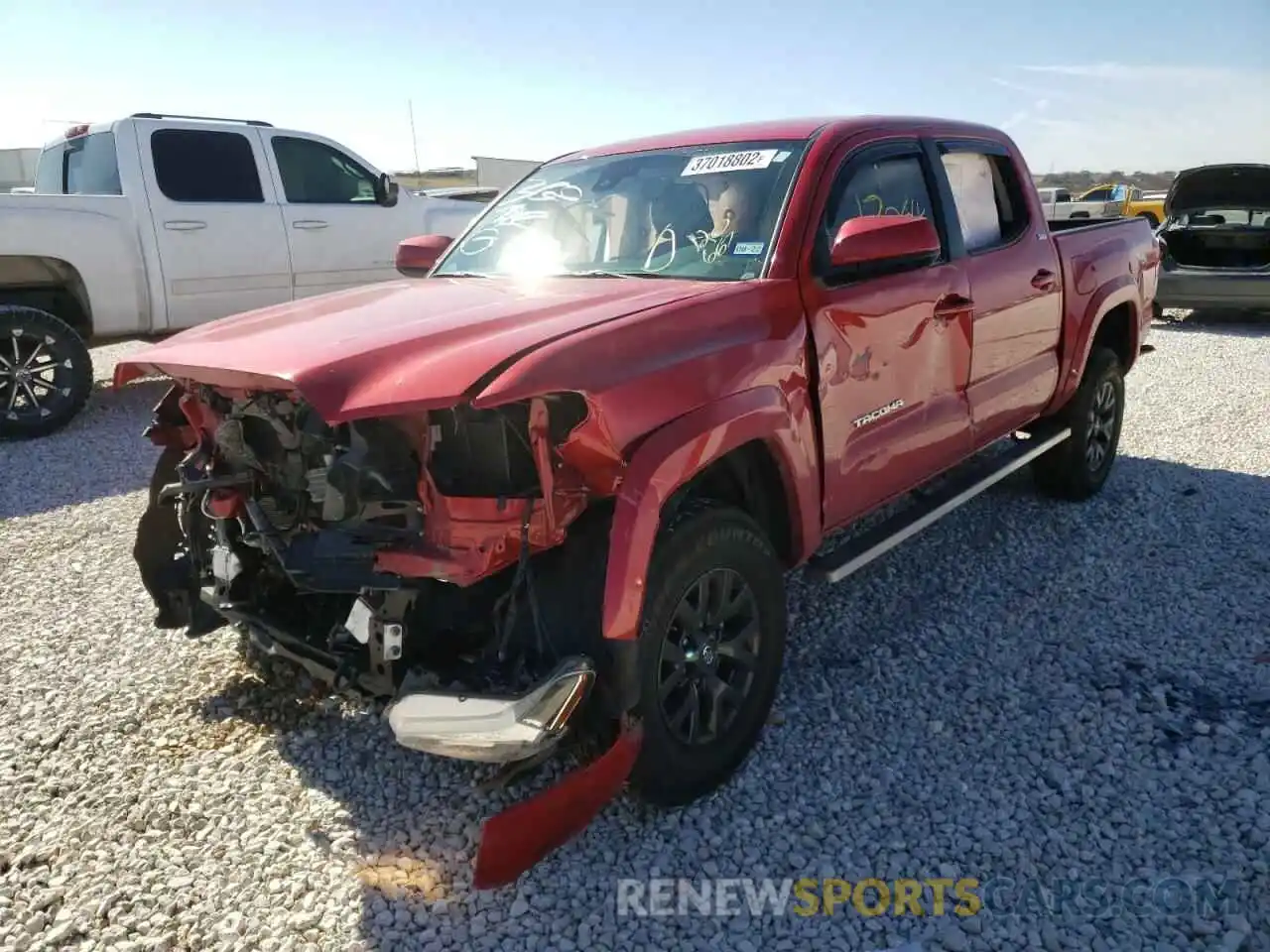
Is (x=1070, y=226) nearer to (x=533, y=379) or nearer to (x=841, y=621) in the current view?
(x=841, y=621)

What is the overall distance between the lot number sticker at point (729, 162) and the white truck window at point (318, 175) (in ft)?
18.7

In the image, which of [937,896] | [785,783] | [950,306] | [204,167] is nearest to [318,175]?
[204,167]

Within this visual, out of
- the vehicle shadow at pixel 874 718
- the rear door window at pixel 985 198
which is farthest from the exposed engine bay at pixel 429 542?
the rear door window at pixel 985 198

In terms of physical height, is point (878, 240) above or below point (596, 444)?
above

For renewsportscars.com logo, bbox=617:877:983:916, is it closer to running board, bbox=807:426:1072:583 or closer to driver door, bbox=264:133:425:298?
running board, bbox=807:426:1072:583

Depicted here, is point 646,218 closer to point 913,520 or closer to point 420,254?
point 420,254

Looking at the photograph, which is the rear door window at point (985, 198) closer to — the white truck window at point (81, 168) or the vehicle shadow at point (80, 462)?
the vehicle shadow at point (80, 462)

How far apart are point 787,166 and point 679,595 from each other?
1.63 m

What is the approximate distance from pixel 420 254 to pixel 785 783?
9.03 feet

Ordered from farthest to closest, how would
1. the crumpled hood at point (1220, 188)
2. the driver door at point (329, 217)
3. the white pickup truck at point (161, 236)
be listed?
the crumpled hood at point (1220, 188)
the driver door at point (329, 217)
the white pickup truck at point (161, 236)

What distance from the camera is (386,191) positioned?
8375 mm

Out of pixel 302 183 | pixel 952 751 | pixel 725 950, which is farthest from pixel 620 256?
pixel 302 183

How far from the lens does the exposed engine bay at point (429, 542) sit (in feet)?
7.67

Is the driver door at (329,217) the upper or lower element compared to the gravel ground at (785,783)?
upper
